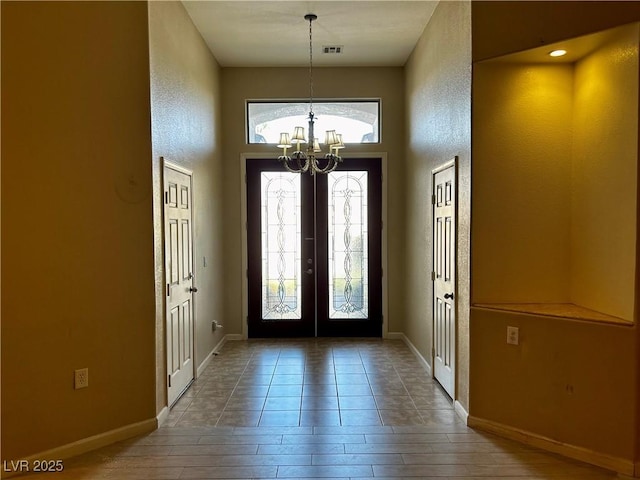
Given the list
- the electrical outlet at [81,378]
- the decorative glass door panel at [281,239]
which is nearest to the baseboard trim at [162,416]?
the electrical outlet at [81,378]

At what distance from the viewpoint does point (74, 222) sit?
9.84 feet

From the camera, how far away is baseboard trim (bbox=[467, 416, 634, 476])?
9.09 feet

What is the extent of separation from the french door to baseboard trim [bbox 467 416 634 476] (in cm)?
283

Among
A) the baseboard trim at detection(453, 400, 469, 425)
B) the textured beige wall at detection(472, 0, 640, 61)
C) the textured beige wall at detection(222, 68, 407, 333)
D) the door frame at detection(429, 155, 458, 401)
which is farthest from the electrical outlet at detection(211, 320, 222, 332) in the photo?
the textured beige wall at detection(472, 0, 640, 61)

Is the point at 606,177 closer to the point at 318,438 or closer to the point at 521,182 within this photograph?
the point at 521,182

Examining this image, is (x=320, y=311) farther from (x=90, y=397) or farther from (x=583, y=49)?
(x=583, y=49)

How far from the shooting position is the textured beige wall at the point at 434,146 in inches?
137

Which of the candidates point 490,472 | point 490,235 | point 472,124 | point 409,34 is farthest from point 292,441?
point 409,34

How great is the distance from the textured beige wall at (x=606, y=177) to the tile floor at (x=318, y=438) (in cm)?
114

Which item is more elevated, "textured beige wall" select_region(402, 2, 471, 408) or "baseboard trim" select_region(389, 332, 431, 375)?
"textured beige wall" select_region(402, 2, 471, 408)

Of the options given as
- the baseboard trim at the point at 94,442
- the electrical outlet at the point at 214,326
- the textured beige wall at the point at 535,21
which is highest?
the textured beige wall at the point at 535,21

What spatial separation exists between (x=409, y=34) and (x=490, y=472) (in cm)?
421

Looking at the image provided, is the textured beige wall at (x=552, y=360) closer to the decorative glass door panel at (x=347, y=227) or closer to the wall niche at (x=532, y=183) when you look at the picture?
the wall niche at (x=532, y=183)

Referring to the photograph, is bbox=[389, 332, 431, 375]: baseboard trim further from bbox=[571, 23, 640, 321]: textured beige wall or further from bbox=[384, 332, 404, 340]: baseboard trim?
bbox=[571, 23, 640, 321]: textured beige wall
